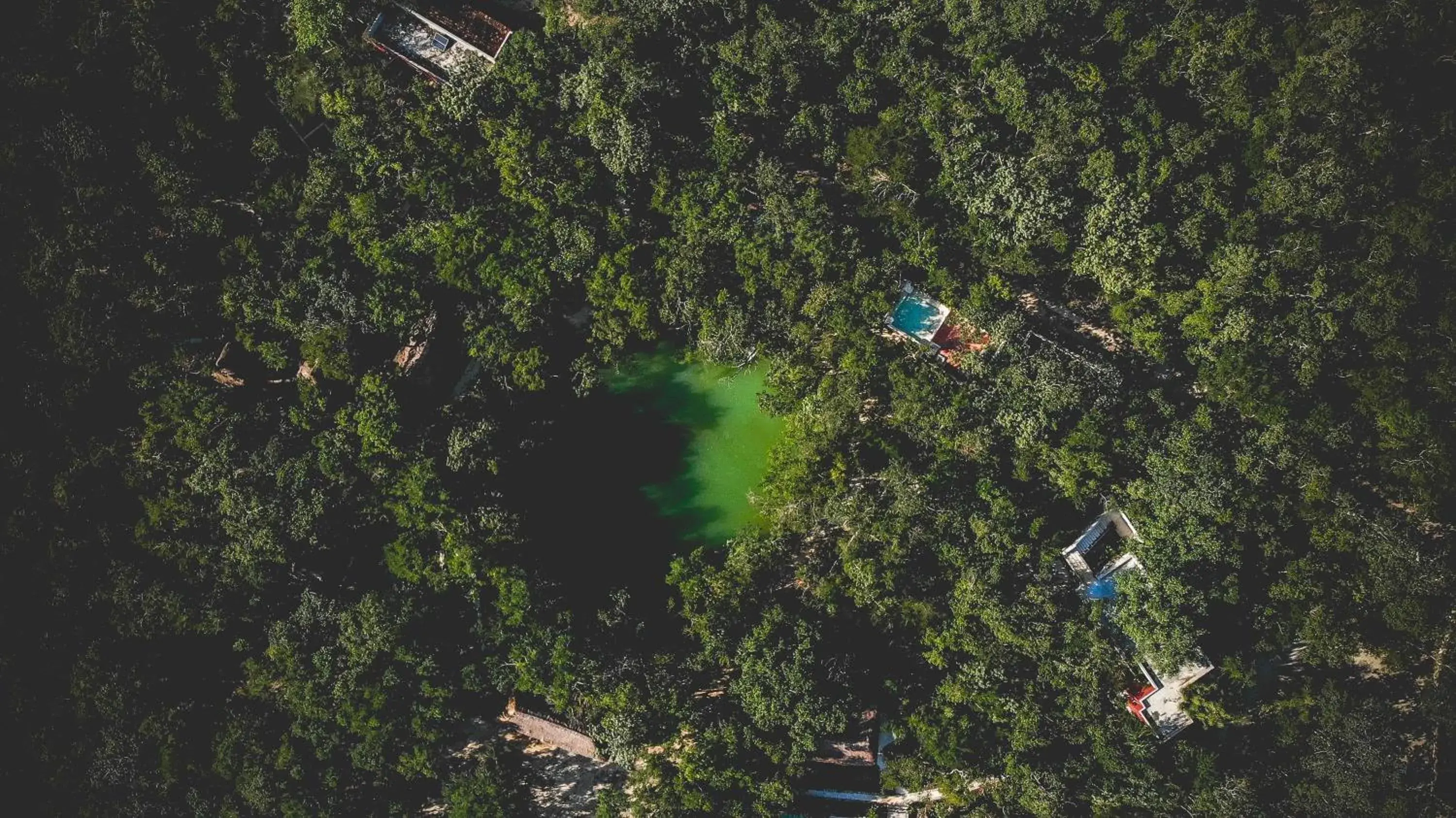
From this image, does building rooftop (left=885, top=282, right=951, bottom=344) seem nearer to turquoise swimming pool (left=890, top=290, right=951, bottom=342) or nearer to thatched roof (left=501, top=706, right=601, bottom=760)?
turquoise swimming pool (left=890, top=290, right=951, bottom=342)

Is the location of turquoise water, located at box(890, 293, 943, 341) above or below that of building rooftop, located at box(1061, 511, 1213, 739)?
above

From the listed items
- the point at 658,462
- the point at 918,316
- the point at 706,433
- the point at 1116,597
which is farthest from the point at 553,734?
the point at 1116,597

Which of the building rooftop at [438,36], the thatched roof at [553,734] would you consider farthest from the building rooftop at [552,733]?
the building rooftop at [438,36]

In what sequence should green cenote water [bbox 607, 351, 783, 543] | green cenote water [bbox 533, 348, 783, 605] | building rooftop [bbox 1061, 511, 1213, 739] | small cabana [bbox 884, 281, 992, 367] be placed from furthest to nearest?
1. green cenote water [bbox 607, 351, 783, 543]
2. green cenote water [bbox 533, 348, 783, 605]
3. small cabana [bbox 884, 281, 992, 367]
4. building rooftop [bbox 1061, 511, 1213, 739]

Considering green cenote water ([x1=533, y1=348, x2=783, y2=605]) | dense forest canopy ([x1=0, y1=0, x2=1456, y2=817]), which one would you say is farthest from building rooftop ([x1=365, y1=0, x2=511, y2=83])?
green cenote water ([x1=533, y1=348, x2=783, y2=605])

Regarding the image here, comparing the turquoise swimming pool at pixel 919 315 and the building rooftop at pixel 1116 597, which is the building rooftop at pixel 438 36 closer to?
the turquoise swimming pool at pixel 919 315

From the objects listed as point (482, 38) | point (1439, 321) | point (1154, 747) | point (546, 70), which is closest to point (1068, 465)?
point (1154, 747)

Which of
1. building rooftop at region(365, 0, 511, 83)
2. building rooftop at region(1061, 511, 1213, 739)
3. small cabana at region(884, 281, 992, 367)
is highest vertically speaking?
building rooftop at region(365, 0, 511, 83)
